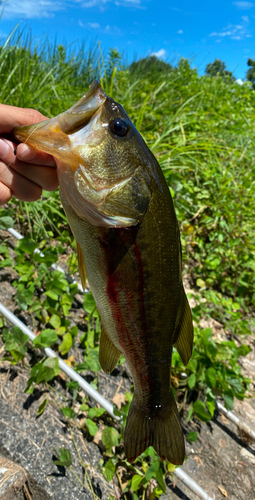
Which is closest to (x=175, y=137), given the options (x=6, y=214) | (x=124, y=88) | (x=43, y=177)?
(x=124, y=88)

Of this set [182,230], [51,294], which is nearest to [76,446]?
[51,294]

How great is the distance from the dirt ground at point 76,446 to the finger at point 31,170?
1358 mm

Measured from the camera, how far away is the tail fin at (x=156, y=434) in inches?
54.7

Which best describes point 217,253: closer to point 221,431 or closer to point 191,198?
point 191,198

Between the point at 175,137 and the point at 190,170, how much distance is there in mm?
595

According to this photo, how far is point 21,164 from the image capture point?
1582mm

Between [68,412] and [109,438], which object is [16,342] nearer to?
[68,412]

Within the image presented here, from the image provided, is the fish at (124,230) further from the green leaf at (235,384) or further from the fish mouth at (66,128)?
the green leaf at (235,384)

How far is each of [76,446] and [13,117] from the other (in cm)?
206

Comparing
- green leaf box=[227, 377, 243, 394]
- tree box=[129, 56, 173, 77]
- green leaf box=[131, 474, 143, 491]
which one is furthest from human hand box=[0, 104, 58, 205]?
tree box=[129, 56, 173, 77]

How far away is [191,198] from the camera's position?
4.48 m

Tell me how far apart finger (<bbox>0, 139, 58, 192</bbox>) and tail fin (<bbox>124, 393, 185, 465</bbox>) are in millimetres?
1232

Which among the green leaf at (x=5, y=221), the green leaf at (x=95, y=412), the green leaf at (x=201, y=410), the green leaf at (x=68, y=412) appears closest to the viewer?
the green leaf at (x=68, y=412)

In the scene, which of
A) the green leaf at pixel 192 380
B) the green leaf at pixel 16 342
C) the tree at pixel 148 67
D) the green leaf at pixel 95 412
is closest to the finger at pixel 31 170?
the green leaf at pixel 16 342
